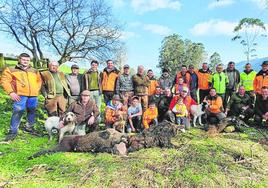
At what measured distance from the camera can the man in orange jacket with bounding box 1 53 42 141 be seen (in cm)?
695

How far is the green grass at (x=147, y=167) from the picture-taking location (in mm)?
4504

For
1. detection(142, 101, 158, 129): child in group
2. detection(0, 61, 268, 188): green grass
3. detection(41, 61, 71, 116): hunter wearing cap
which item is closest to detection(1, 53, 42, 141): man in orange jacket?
detection(41, 61, 71, 116): hunter wearing cap

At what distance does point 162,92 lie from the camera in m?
9.34

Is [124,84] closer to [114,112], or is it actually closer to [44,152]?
[114,112]

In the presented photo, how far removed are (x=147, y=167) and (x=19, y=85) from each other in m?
3.87

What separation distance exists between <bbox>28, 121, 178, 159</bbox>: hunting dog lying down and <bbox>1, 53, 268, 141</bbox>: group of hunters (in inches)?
43.8

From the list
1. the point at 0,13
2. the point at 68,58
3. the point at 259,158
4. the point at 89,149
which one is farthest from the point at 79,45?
the point at 259,158

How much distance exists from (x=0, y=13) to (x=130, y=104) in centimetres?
1208

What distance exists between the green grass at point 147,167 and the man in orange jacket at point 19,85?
2.17ft

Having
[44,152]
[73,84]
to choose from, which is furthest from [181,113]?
[44,152]

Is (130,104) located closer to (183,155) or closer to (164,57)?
(183,155)

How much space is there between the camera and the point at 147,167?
500 centimetres

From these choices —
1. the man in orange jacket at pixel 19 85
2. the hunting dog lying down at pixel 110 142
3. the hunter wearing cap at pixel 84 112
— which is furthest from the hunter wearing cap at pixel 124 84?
the hunting dog lying down at pixel 110 142

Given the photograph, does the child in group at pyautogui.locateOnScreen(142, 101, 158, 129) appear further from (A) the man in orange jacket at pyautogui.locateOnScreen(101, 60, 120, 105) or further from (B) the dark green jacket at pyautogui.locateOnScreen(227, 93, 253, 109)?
(B) the dark green jacket at pyautogui.locateOnScreen(227, 93, 253, 109)
